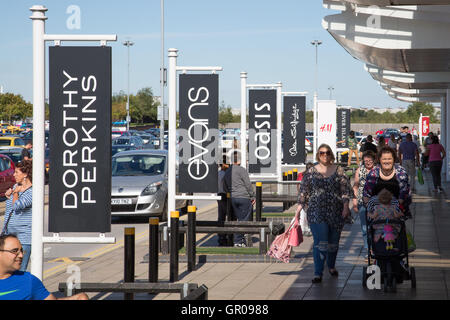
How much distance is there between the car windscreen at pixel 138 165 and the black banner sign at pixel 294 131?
8847 millimetres

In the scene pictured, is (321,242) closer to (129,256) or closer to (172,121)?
(129,256)

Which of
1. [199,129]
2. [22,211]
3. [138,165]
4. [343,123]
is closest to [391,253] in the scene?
[22,211]

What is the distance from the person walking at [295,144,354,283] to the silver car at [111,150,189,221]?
8394mm

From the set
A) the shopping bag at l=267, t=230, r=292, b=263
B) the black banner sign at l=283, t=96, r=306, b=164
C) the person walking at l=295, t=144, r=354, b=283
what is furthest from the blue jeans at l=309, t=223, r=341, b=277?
the black banner sign at l=283, t=96, r=306, b=164

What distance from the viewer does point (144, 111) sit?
135625mm

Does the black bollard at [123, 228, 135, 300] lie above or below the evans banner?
below

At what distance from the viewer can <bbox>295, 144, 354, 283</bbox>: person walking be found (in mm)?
11141

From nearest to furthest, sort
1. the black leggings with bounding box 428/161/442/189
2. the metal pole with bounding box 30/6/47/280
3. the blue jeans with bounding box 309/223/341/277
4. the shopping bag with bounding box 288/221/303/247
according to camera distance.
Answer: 1. the metal pole with bounding box 30/6/47/280
2. the blue jeans with bounding box 309/223/341/277
3. the shopping bag with bounding box 288/221/303/247
4. the black leggings with bounding box 428/161/442/189

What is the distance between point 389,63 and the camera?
24.3 m

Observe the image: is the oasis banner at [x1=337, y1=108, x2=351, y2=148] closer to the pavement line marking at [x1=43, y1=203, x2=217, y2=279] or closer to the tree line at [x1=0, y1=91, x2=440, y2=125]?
the pavement line marking at [x1=43, y1=203, x2=217, y2=279]

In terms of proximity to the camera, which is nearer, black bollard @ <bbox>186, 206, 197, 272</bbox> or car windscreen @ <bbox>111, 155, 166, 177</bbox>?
black bollard @ <bbox>186, 206, 197, 272</bbox>

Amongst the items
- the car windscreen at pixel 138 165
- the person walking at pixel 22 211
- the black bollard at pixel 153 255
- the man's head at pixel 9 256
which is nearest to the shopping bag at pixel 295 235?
the black bollard at pixel 153 255

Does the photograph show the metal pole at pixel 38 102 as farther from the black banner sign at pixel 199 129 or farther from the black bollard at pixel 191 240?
the black banner sign at pixel 199 129
